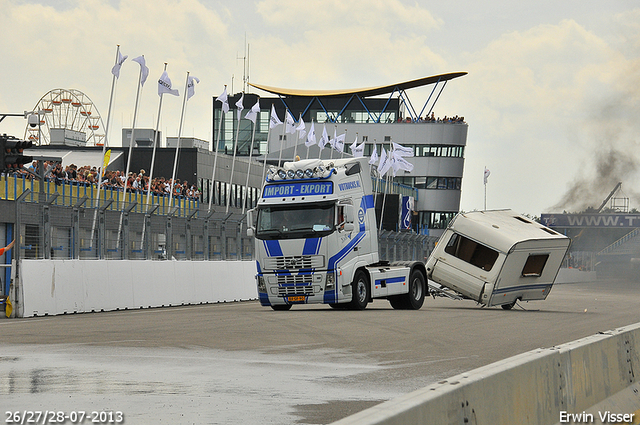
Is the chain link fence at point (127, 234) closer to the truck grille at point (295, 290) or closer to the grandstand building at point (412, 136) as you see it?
the truck grille at point (295, 290)

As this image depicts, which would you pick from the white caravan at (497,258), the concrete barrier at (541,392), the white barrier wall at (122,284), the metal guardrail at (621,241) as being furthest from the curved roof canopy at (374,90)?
the concrete barrier at (541,392)

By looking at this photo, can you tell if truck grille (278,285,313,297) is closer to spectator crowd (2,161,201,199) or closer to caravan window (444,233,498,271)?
caravan window (444,233,498,271)

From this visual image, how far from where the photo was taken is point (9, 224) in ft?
84.7

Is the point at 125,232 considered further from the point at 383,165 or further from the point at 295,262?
the point at 383,165

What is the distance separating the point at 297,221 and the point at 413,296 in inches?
177

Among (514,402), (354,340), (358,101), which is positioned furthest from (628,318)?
(358,101)

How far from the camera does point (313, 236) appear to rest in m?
24.1

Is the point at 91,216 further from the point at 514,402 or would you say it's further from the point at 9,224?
the point at 514,402

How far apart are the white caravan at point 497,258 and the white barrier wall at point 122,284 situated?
7.01 metres

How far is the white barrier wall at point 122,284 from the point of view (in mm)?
22234

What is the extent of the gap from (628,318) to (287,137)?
84.4 meters

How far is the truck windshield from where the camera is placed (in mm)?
24062

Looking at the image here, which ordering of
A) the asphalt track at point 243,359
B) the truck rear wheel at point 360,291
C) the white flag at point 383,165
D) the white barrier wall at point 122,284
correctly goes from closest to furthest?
the asphalt track at point 243,359, the white barrier wall at point 122,284, the truck rear wheel at point 360,291, the white flag at point 383,165

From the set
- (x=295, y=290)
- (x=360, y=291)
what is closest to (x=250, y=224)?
(x=295, y=290)
